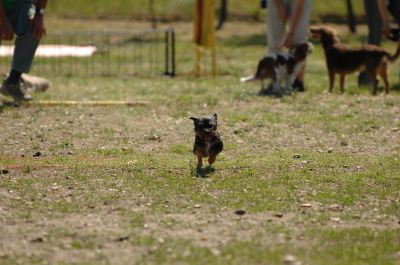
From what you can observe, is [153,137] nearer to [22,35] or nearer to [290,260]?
[22,35]

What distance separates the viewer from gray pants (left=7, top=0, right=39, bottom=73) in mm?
11781

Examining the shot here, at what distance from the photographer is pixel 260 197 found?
24.0ft

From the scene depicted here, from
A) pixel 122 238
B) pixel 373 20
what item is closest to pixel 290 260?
pixel 122 238

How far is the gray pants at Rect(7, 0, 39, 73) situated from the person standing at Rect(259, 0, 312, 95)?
11.6ft

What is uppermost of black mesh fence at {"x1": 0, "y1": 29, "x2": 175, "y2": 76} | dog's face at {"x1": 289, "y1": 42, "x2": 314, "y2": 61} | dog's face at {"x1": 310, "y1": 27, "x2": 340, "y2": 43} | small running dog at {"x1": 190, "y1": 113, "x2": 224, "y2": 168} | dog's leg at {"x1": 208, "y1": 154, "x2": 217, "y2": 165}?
dog's face at {"x1": 310, "y1": 27, "x2": 340, "y2": 43}

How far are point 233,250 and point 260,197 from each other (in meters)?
1.54

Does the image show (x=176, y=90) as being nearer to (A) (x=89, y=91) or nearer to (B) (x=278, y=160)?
(A) (x=89, y=91)

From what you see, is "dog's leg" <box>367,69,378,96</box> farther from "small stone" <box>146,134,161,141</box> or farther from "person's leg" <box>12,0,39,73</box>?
"person's leg" <box>12,0,39,73</box>

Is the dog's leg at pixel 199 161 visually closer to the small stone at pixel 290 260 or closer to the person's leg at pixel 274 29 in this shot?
the small stone at pixel 290 260

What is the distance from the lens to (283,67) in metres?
14.0

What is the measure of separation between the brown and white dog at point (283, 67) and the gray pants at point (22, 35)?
3.38 m

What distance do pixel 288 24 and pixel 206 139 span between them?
6.68 metres

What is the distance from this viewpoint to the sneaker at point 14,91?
1216 centimetres

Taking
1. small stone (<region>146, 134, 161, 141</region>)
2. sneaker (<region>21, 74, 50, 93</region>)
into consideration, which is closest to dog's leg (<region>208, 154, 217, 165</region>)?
small stone (<region>146, 134, 161, 141</region>)
